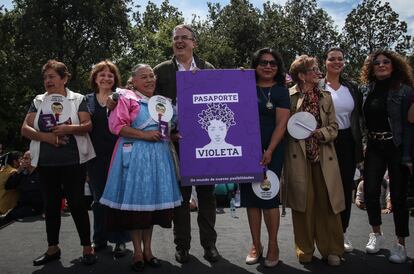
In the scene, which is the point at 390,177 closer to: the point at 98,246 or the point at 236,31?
the point at 98,246

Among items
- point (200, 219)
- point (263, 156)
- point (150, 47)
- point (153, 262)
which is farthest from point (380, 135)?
point (150, 47)

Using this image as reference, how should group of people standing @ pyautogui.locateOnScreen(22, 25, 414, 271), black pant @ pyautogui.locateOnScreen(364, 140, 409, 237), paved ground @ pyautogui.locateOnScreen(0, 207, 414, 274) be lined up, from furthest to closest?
black pant @ pyautogui.locateOnScreen(364, 140, 409, 237), paved ground @ pyautogui.locateOnScreen(0, 207, 414, 274), group of people standing @ pyautogui.locateOnScreen(22, 25, 414, 271)

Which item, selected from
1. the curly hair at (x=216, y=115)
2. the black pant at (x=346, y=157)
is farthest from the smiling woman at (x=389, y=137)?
the curly hair at (x=216, y=115)

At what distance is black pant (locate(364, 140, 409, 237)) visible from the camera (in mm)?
4208

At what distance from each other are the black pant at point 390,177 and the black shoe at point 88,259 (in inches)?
111

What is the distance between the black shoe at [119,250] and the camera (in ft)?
14.1

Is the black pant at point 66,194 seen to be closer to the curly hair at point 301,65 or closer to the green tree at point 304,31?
the curly hair at point 301,65

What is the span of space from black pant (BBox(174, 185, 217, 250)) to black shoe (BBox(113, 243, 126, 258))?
0.57 metres

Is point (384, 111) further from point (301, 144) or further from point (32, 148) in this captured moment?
point (32, 148)

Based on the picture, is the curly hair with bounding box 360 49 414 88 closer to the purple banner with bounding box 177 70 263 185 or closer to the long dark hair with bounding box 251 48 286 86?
the long dark hair with bounding box 251 48 286 86

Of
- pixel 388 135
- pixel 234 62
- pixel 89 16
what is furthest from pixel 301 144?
pixel 234 62

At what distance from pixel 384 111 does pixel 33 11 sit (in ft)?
67.5

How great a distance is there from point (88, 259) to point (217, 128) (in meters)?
1.74

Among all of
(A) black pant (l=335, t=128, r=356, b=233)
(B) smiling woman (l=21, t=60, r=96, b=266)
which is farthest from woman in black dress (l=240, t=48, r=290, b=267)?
(B) smiling woman (l=21, t=60, r=96, b=266)
